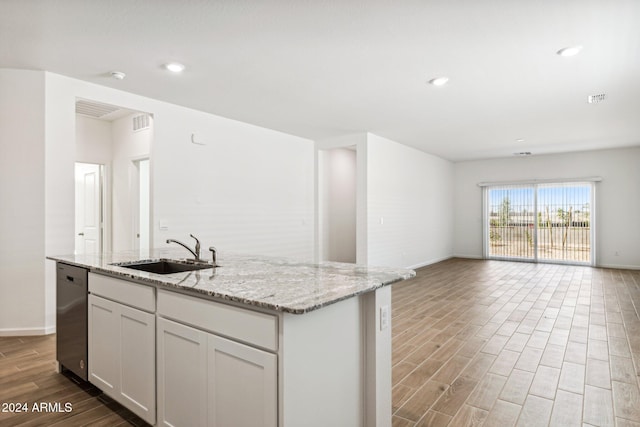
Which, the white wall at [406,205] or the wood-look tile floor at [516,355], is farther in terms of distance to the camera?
the white wall at [406,205]

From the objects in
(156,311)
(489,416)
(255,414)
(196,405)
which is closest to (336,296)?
(255,414)

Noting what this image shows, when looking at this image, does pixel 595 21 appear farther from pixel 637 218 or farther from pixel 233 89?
pixel 637 218

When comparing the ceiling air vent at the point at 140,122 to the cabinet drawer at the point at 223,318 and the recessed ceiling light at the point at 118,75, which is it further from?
the cabinet drawer at the point at 223,318

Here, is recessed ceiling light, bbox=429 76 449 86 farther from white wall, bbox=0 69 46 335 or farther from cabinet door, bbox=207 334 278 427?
white wall, bbox=0 69 46 335

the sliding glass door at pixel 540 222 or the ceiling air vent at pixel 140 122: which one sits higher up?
the ceiling air vent at pixel 140 122

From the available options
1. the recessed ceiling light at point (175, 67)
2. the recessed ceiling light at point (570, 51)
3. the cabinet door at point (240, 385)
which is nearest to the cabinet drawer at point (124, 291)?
the cabinet door at point (240, 385)

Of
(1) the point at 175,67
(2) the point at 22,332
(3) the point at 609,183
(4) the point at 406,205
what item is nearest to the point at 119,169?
(2) the point at 22,332

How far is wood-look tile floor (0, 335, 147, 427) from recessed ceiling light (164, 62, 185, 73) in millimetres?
2699

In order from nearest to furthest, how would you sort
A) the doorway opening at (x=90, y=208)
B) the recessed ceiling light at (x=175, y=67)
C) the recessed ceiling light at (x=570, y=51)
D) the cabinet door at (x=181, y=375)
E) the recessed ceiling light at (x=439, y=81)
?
the cabinet door at (x=181, y=375)
the recessed ceiling light at (x=570, y=51)
the recessed ceiling light at (x=175, y=67)
the recessed ceiling light at (x=439, y=81)
the doorway opening at (x=90, y=208)

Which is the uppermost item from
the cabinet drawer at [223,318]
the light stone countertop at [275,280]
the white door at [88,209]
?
the white door at [88,209]

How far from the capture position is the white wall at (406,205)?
6375 millimetres

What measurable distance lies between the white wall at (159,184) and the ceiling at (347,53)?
26 centimetres

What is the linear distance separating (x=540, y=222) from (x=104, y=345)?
9320 mm

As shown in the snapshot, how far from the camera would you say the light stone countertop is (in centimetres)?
146
